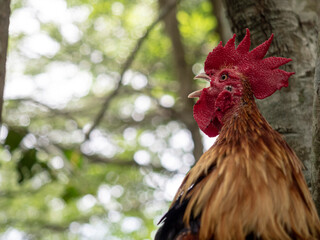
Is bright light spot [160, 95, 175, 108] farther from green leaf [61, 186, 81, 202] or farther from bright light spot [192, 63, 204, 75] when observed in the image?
green leaf [61, 186, 81, 202]

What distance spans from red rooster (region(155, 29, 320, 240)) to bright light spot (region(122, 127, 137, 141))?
272 inches

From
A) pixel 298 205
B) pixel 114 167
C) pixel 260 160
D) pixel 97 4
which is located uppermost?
pixel 97 4

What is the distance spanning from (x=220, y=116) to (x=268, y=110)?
60cm

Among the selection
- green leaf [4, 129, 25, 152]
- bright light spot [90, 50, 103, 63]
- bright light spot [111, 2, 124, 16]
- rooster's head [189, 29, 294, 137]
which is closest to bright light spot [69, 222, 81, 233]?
bright light spot [90, 50, 103, 63]

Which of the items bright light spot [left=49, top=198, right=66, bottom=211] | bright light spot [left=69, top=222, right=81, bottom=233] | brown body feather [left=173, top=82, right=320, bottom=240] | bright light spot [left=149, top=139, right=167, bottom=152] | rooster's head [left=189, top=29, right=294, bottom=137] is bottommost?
bright light spot [left=69, top=222, right=81, bottom=233]

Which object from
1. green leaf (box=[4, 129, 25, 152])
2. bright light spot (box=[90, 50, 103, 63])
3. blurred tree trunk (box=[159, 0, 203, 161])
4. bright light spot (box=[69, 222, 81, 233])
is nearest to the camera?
green leaf (box=[4, 129, 25, 152])

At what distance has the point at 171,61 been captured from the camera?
898cm

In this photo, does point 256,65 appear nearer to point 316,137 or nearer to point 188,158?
point 316,137

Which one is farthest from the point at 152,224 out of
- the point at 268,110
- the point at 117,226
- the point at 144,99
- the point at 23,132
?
the point at 268,110

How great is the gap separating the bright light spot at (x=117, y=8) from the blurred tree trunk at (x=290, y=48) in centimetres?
534

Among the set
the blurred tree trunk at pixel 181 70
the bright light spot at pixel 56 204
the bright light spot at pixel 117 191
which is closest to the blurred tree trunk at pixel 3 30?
the blurred tree trunk at pixel 181 70

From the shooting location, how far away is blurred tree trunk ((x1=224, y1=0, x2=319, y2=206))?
2973 millimetres

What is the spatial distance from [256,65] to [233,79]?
0.18 metres

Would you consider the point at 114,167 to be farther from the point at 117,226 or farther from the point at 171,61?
the point at 171,61
